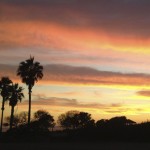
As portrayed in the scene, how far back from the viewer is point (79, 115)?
466ft

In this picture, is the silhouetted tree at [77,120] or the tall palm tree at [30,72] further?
the silhouetted tree at [77,120]

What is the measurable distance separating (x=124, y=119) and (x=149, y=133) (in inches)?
975

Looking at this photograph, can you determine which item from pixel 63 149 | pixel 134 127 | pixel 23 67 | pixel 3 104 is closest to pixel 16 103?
pixel 3 104

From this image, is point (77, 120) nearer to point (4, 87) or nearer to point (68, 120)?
point (68, 120)

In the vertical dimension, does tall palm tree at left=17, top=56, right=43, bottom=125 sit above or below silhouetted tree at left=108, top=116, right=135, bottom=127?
above

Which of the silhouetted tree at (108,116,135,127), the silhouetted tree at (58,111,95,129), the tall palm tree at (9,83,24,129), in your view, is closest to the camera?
the silhouetted tree at (108,116,135,127)

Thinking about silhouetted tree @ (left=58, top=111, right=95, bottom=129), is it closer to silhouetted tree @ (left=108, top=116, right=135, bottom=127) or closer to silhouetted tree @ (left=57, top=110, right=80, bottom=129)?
silhouetted tree @ (left=57, top=110, right=80, bottom=129)

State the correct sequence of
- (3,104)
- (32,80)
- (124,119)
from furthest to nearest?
1. (3,104)
2. (124,119)
3. (32,80)

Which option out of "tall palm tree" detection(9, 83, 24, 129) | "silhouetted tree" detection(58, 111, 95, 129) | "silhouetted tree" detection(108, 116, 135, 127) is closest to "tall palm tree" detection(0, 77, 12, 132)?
"tall palm tree" detection(9, 83, 24, 129)

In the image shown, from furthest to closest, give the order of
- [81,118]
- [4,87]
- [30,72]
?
[81,118], [4,87], [30,72]

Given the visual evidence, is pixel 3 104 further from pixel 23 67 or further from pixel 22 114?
pixel 22 114

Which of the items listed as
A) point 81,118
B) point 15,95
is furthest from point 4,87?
point 81,118

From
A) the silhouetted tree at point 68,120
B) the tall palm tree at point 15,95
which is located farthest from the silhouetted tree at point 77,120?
the tall palm tree at point 15,95

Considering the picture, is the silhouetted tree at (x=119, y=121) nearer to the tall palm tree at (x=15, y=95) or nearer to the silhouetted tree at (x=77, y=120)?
the tall palm tree at (x=15, y=95)
